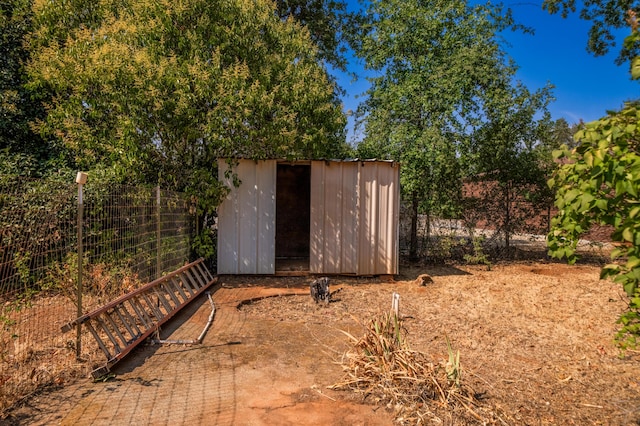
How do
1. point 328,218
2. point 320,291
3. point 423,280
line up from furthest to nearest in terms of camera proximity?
point 328,218
point 423,280
point 320,291

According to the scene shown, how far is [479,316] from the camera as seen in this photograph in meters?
5.72

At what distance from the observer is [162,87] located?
6828mm

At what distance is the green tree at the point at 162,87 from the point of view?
671cm

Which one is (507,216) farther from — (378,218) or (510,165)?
(378,218)

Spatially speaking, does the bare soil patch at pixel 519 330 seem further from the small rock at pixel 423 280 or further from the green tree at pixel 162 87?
the green tree at pixel 162 87

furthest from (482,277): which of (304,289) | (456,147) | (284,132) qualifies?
(284,132)

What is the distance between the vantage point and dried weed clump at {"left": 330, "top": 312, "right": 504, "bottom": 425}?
288 cm

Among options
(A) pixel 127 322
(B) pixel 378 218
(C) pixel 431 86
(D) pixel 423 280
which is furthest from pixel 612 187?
(C) pixel 431 86

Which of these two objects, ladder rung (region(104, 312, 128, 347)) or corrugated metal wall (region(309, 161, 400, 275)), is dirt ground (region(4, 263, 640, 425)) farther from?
corrugated metal wall (region(309, 161, 400, 275))

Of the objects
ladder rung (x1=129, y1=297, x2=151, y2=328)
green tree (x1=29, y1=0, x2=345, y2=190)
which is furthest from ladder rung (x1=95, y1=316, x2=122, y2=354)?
green tree (x1=29, y1=0, x2=345, y2=190)

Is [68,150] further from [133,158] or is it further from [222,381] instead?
[222,381]

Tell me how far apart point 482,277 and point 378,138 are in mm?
4228

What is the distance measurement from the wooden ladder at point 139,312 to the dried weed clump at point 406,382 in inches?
88.4

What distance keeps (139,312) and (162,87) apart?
4096 millimetres
